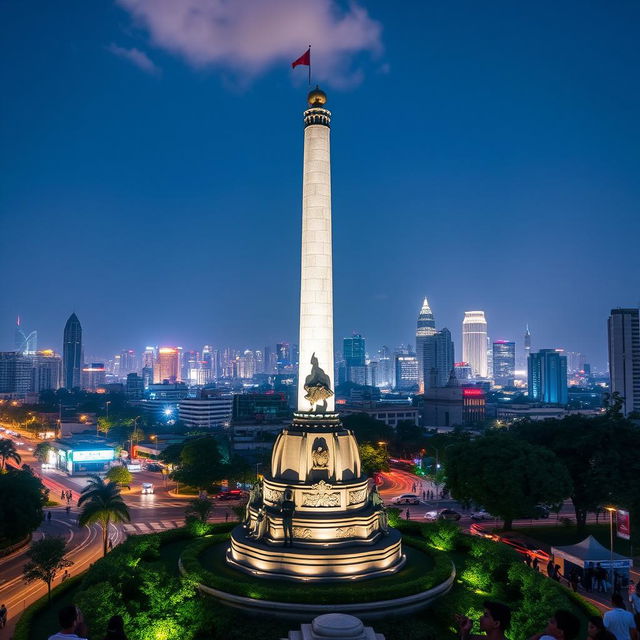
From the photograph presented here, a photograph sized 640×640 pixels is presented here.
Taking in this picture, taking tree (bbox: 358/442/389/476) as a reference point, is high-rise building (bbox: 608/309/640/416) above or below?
above

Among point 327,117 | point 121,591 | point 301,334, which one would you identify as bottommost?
point 121,591

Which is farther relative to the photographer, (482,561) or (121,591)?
(482,561)

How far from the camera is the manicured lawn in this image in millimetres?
40969

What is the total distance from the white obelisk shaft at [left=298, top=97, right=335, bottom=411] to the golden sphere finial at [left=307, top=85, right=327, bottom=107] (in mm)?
327

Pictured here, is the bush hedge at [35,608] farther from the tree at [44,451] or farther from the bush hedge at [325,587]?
the tree at [44,451]

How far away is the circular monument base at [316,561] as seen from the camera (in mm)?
28641

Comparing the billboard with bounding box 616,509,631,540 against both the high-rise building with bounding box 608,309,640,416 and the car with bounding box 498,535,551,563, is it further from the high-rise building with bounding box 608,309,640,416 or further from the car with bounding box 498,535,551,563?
the high-rise building with bounding box 608,309,640,416

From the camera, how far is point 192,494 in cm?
6266

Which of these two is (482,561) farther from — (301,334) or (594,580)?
(301,334)

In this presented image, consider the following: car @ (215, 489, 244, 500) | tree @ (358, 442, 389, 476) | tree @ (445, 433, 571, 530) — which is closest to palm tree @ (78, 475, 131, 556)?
tree @ (445, 433, 571, 530)

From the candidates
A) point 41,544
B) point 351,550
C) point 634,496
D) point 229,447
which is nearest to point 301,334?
point 351,550

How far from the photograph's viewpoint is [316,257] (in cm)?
3519

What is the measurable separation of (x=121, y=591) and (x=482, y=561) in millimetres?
17341

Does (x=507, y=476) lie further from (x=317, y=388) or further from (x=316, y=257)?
(x=316, y=257)
